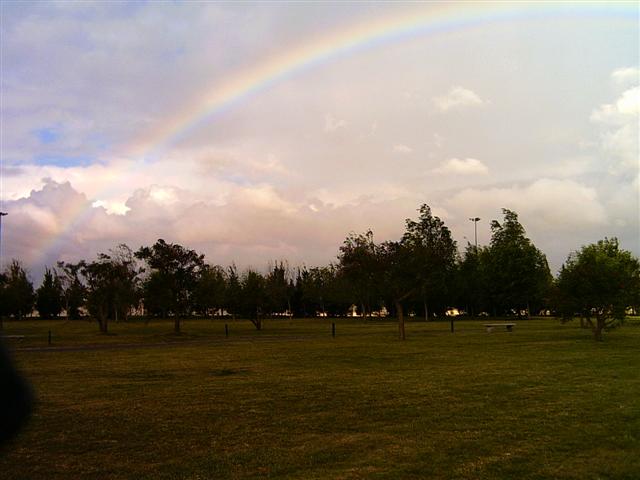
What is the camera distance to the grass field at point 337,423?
23.9 feet

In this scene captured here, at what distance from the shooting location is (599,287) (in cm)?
3031

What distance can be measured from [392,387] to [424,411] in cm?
331

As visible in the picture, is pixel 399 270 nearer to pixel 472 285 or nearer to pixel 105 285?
pixel 105 285

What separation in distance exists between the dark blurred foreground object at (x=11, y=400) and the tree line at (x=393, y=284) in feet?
104

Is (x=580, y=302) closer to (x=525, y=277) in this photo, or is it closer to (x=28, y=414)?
(x=28, y=414)

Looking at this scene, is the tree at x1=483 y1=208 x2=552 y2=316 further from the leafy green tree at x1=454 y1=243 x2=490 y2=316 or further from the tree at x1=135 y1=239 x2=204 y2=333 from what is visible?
the tree at x1=135 y1=239 x2=204 y2=333

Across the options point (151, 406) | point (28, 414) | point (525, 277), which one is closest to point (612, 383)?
point (151, 406)

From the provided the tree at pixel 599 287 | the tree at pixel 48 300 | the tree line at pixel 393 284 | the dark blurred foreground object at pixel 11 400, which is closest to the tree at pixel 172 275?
the tree line at pixel 393 284

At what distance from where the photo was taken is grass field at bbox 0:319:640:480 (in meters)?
7.27

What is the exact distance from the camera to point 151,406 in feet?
39.1

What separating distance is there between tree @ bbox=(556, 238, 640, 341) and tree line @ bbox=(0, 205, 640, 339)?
2.0 inches

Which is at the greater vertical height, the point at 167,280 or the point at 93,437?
the point at 167,280

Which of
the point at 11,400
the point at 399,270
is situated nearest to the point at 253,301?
the point at 399,270

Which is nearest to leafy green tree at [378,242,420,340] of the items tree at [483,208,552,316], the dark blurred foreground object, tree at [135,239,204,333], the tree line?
the tree line
